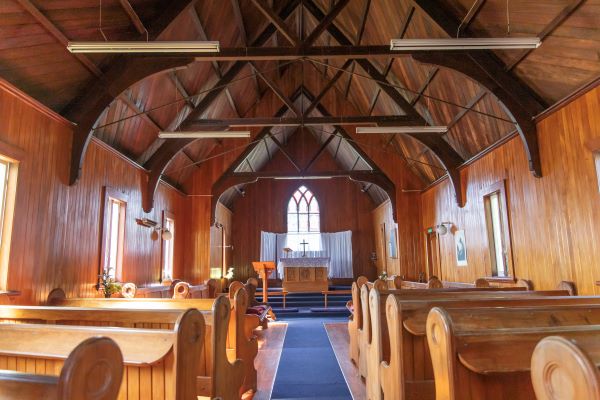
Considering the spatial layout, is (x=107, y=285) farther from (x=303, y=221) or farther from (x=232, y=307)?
(x=303, y=221)

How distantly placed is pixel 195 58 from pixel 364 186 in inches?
352

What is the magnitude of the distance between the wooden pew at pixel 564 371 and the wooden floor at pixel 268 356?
3.14 meters

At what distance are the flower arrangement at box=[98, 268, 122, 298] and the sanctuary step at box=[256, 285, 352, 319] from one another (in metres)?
4.41

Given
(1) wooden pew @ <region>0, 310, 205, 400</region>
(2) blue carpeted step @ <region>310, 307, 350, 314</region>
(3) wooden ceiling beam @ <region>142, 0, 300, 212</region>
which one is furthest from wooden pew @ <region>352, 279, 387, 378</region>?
(2) blue carpeted step @ <region>310, 307, 350, 314</region>

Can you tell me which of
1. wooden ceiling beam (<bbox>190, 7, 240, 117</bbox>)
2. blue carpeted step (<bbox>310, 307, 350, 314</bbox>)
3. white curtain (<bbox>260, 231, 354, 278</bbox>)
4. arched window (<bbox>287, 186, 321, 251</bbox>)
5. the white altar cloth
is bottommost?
blue carpeted step (<bbox>310, 307, 350, 314</bbox>)

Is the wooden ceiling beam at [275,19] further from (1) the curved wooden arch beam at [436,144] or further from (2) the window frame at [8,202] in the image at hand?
(2) the window frame at [8,202]

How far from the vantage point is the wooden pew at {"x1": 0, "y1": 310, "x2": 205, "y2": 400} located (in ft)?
5.85

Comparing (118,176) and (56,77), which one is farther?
(118,176)

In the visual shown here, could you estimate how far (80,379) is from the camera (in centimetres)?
100

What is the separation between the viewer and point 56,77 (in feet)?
15.0

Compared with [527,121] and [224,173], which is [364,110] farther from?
[527,121]

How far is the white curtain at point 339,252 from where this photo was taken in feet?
43.3

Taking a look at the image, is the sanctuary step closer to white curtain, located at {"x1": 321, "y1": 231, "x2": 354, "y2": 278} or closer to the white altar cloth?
the white altar cloth

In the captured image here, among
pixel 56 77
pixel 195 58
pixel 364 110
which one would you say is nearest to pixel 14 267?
pixel 56 77
